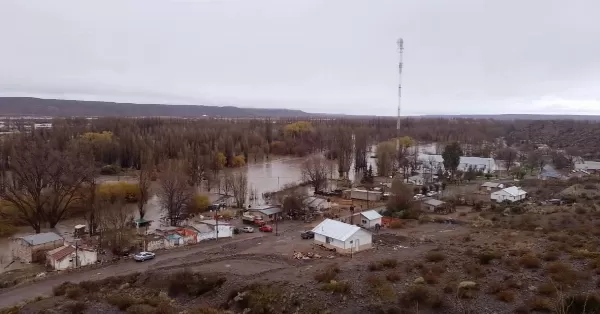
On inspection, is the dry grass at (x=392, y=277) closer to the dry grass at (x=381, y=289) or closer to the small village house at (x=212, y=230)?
the dry grass at (x=381, y=289)

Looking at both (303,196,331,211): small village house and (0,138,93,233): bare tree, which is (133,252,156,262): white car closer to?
(0,138,93,233): bare tree

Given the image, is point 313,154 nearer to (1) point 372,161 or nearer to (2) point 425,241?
(1) point 372,161

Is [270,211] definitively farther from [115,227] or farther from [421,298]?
[421,298]

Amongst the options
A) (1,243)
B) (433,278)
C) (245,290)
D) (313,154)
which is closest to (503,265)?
(433,278)

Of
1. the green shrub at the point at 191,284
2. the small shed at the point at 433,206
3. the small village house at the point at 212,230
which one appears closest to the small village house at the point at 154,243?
the small village house at the point at 212,230

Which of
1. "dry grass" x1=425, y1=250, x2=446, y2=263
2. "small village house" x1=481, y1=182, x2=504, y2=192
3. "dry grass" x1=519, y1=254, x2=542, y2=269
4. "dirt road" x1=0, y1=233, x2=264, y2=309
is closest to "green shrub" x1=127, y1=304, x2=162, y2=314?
"dirt road" x1=0, y1=233, x2=264, y2=309

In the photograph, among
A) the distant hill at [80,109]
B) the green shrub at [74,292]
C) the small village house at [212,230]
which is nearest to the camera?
the green shrub at [74,292]

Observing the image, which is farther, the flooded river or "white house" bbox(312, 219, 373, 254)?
the flooded river
